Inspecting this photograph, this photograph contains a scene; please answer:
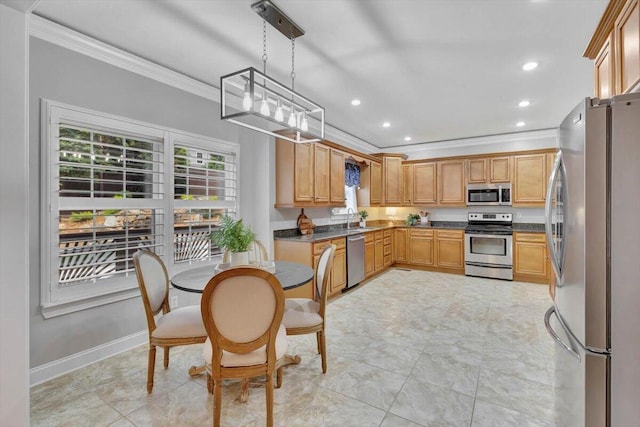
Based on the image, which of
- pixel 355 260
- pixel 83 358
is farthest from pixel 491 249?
pixel 83 358

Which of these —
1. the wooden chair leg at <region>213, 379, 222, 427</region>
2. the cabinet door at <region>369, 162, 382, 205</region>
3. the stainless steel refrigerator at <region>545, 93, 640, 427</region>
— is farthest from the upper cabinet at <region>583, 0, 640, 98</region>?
the cabinet door at <region>369, 162, 382, 205</region>

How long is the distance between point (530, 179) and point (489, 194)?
68cm

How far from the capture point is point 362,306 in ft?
13.3

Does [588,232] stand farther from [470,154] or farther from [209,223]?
[470,154]

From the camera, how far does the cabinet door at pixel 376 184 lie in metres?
6.30

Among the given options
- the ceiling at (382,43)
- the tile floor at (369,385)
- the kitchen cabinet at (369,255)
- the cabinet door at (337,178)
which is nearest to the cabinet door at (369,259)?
the kitchen cabinet at (369,255)

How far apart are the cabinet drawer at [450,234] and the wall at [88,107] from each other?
4607 millimetres

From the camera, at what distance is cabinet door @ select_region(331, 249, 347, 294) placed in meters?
4.36

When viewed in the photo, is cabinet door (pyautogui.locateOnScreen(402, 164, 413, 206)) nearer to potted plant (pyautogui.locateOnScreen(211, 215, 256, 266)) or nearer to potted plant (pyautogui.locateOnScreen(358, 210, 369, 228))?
potted plant (pyautogui.locateOnScreen(358, 210, 369, 228))

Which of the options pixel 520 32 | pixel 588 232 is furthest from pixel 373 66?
pixel 588 232

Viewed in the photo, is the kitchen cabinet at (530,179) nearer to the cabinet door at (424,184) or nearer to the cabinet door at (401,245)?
the cabinet door at (424,184)

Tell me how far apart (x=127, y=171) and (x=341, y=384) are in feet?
8.47

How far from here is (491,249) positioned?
→ 5.43 meters

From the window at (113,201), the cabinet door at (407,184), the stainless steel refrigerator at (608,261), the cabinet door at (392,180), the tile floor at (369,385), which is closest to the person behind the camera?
the stainless steel refrigerator at (608,261)
